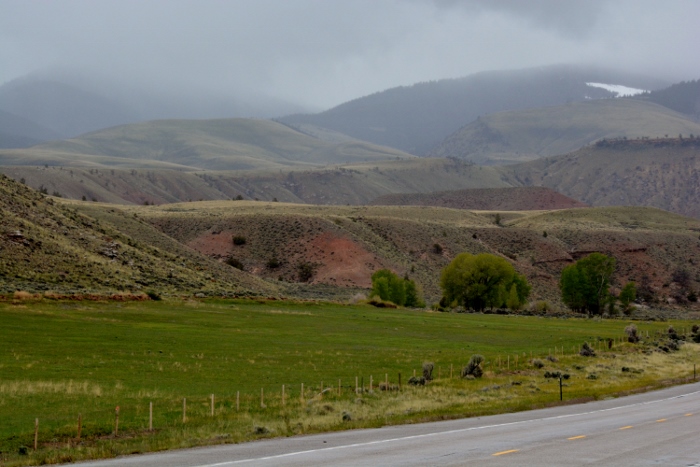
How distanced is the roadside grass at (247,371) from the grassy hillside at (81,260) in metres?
8.87

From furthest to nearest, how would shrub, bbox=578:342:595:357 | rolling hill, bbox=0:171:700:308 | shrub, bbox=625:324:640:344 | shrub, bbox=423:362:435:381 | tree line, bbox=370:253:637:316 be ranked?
tree line, bbox=370:253:637:316 → rolling hill, bbox=0:171:700:308 → shrub, bbox=625:324:640:344 → shrub, bbox=578:342:595:357 → shrub, bbox=423:362:435:381

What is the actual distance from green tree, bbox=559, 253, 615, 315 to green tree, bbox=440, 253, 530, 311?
52.7ft

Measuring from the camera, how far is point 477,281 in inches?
4510

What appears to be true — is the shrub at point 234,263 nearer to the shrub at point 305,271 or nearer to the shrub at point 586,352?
the shrub at point 305,271

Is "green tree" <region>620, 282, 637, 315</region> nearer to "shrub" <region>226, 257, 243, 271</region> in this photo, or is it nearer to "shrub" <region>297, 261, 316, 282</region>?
"shrub" <region>297, 261, 316, 282</region>

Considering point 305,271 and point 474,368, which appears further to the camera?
point 305,271

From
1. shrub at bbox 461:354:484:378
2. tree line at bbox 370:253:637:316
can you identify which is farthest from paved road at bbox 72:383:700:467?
tree line at bbox 370:253:637:316

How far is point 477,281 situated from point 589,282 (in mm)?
22779

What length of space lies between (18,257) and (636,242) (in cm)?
12504

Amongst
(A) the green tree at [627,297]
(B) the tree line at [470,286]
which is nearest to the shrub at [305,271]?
(B) the tree line at [470,286]

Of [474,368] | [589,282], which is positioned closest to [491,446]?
[474,368]

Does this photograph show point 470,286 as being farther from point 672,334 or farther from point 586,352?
point 586,352

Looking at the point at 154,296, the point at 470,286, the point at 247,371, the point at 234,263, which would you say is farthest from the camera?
the point at 234,263

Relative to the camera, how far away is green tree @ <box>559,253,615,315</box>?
126500mm
